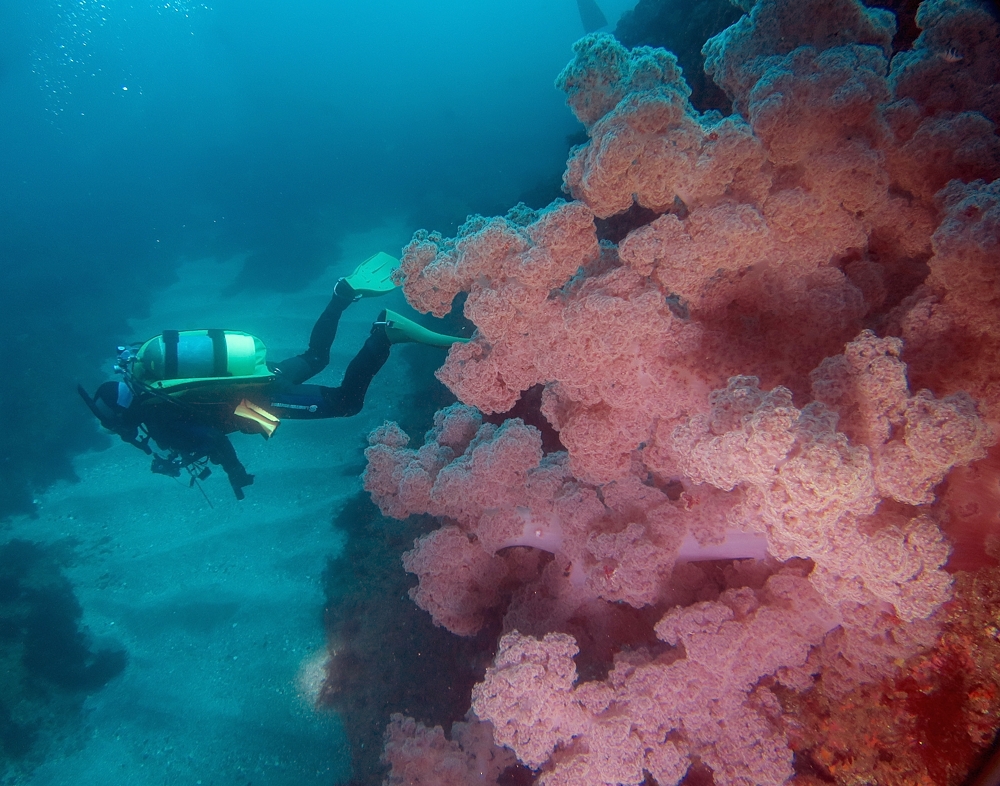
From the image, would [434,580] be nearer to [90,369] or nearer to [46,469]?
[46,469]

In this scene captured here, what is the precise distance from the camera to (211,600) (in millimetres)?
7598

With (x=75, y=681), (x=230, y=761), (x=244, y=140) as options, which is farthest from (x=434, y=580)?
(x=244, y=140)

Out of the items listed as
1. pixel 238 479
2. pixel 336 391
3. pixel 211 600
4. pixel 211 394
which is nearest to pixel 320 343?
pixel 336 391

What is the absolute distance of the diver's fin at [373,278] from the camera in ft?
23.9

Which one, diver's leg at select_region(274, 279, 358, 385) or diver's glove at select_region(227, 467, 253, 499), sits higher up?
diver's leg at select_region(274, 279, 358, 385)

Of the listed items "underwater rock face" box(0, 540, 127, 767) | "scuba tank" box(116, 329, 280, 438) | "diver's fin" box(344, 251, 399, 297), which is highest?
"diver's fin" box(344, 251, 399, 297)

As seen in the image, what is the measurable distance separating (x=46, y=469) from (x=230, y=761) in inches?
412

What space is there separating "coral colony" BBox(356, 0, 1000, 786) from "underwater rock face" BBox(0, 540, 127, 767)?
855cm

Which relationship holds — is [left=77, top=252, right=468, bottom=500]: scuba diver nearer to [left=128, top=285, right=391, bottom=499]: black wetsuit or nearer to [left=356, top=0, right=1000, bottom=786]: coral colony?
[left=128, top=285, right=391, bottom=499]: black wetsuit

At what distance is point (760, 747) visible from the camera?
2.40 meters

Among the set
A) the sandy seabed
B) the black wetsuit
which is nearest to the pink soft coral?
the sandy seabed

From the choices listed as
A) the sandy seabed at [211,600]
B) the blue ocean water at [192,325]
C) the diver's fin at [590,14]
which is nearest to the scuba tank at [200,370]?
the blue ocean water at [192,325]

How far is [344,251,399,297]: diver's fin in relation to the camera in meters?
7.29

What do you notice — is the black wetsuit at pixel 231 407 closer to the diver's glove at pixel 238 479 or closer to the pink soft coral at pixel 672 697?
the diver's glove at pixel 238 479
